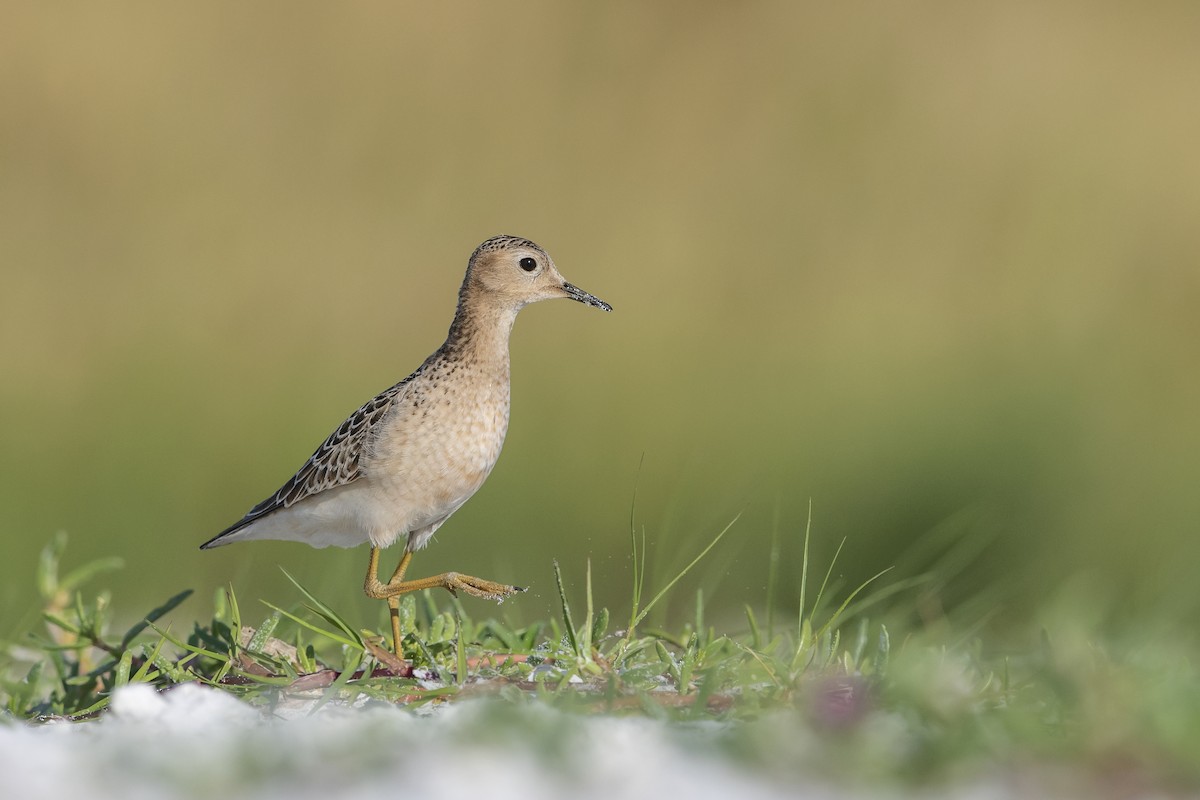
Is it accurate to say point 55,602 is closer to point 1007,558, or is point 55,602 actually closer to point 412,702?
point 412,702

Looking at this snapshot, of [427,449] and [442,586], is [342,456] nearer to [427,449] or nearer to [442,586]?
[427,449]

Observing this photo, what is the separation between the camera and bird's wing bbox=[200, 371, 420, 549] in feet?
13.2

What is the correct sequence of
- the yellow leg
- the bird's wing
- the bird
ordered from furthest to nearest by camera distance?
the bird's wing, the bird, the yellow leg

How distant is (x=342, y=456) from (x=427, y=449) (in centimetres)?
33

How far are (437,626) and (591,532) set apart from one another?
2989 mm

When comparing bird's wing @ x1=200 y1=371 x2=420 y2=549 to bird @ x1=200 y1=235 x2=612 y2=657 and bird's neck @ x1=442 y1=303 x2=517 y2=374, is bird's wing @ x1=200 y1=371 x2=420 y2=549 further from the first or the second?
bird's neck @ x1=442 y1=303 x2=517 y2=374

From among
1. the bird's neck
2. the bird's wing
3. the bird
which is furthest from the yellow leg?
the bird's neck

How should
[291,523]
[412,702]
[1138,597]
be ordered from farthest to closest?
1. [1138,597]
2. [291,523]
3. [412,702]

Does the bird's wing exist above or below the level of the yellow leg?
above

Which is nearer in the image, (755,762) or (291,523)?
(755,762)

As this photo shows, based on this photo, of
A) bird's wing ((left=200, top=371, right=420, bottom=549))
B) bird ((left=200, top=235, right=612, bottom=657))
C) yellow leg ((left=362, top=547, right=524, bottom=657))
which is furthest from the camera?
bird's wing ((left=200, top=371, right=420, bottom=549))

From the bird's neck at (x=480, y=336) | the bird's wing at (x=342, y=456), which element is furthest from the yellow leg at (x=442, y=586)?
the bird's neck at (x=480, y=336)

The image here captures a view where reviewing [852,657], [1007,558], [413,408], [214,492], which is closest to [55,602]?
[413,408]

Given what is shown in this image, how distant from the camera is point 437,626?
3.47 m
